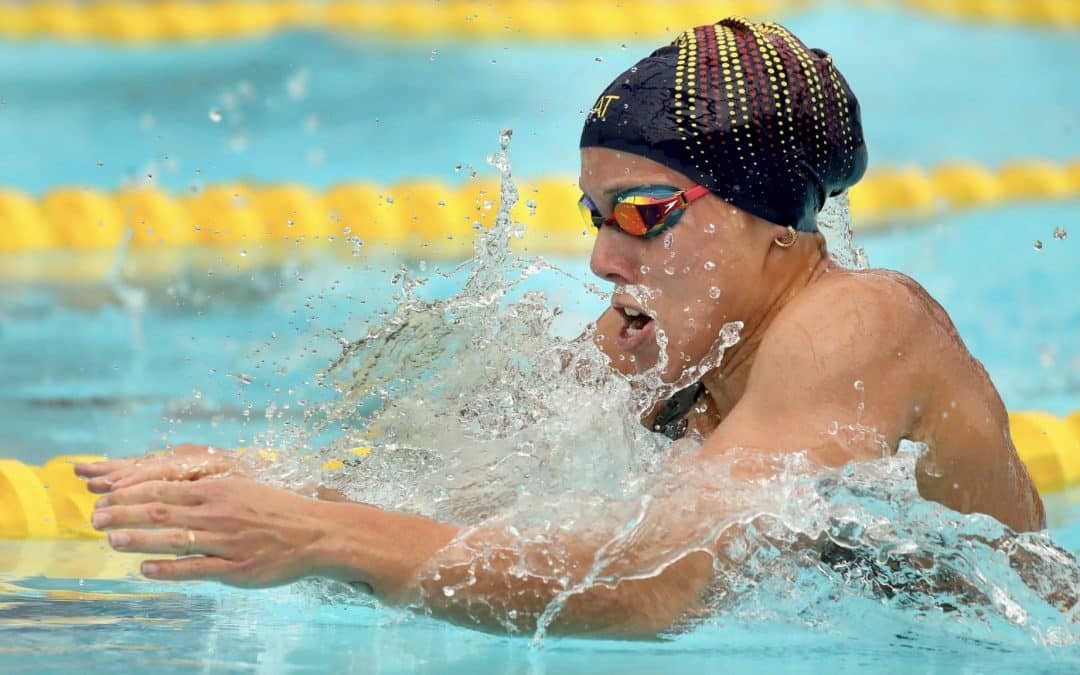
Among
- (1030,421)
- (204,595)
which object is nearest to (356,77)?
(1030,421)

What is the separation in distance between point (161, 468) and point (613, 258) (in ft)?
2.53

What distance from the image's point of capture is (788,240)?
2.25 metres

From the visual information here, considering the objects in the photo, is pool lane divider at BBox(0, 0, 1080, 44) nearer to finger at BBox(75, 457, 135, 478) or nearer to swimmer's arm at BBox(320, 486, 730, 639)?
finger at BBox(75, 457, 135, 478)

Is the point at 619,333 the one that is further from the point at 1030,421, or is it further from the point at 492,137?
the point at 492,137

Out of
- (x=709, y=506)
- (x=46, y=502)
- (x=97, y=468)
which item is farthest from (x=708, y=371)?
(x=46, y=502)

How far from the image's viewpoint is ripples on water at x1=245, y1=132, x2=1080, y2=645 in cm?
186

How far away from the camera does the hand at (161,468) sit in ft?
6.27

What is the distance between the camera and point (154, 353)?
525 centimetres

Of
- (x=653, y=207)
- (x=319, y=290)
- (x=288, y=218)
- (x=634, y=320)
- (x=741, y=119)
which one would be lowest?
(x=634, y=320)

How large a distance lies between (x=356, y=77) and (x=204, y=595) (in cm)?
644

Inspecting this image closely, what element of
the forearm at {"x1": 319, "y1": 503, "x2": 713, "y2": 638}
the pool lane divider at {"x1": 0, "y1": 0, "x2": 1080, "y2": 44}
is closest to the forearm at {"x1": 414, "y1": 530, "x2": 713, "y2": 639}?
the forearm at {"x1": 319, "y1": 503, "x2": 713, "y2": 638}

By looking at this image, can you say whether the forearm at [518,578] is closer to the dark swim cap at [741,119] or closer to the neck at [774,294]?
the neck at [774,294]

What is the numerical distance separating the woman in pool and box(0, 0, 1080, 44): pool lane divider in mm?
6961

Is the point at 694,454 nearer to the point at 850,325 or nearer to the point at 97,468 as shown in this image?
the point at 850,325
